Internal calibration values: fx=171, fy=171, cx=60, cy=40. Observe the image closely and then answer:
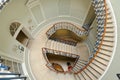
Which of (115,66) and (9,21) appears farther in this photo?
(9,21)

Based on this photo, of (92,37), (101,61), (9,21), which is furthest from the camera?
(92,37)

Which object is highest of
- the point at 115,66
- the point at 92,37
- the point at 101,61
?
the point at 92,37

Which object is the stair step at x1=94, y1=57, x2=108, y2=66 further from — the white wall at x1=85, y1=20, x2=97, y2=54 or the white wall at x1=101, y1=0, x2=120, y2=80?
Result: the white wall at x1=85, y1=20, x2=97, y2=54

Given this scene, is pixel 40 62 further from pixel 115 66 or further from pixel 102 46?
pixel 115 66

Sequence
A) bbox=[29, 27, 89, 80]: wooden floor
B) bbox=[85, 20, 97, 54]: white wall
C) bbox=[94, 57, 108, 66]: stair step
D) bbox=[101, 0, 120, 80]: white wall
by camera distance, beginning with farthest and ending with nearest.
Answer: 1. bbox=[85, 20, 97, 54]: white wall
2. bbox=[29, 27, 89, 80]: wooden floor
3. bbox=[94, 57, 108, 66]: stair step
4. bbox=[101, 0, 120, 80]: white wall

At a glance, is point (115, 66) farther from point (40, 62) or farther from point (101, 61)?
point (40, 62)

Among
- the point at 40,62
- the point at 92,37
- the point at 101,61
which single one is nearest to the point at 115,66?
the point at 101,61

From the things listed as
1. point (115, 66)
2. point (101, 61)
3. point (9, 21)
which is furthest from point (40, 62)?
point (115, 66)

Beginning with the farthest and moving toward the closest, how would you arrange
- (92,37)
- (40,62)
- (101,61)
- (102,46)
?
(92,37) → (40,62) → (102,46) → (101,61)

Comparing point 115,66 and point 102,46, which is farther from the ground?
point 102,46

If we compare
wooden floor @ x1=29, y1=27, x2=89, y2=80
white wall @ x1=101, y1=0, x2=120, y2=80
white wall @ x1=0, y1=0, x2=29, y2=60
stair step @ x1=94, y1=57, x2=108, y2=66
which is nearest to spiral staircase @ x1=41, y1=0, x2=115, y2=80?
stair step @ x1=94, y1=57, x2=108, y2=66

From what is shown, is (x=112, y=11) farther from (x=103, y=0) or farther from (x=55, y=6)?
(x=55, y=6)

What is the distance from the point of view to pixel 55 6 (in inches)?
509

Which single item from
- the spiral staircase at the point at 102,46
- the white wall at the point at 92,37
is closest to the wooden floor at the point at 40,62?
the spiral staircase at the point at 102,46
